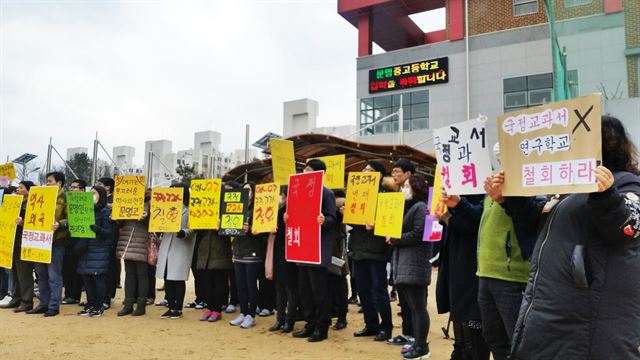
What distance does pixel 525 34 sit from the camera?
2230 centimetres

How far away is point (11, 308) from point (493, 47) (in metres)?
21.7

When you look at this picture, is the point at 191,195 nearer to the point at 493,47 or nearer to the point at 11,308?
the point at 11,308

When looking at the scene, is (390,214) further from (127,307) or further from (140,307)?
(127,307)

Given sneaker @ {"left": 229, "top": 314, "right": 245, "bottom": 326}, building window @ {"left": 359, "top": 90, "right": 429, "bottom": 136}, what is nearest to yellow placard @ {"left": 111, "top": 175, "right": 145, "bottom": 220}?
sneaker @ {"left": 229, "top": 314, "right": 245, "bottom": 326}

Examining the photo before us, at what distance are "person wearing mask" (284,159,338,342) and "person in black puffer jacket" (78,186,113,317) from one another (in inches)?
125

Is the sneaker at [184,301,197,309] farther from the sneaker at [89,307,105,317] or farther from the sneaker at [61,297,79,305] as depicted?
the sneaker at [61,297,79,305]

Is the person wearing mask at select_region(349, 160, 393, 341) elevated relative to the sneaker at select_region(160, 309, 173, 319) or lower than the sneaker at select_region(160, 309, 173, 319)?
elevated

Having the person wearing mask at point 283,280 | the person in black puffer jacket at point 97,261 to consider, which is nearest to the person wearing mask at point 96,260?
the person in black puffer jacket at point 97,261

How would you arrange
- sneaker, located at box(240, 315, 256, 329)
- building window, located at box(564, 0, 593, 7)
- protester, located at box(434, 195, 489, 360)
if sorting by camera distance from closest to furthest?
protester, located at box(434, 195, 489, 360) → sneaker, located at box(240, 315, 256, 329) → building window, located at box(564, 0, 593, 7)

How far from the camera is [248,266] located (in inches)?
258

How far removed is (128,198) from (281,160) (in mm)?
2522

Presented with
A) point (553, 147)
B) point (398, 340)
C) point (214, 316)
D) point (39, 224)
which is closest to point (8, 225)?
point (39, 224)

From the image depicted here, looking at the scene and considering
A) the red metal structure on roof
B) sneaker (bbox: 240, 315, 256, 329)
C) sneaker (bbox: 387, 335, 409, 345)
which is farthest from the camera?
the red metal structure on roof

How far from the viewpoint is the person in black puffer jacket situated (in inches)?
283
